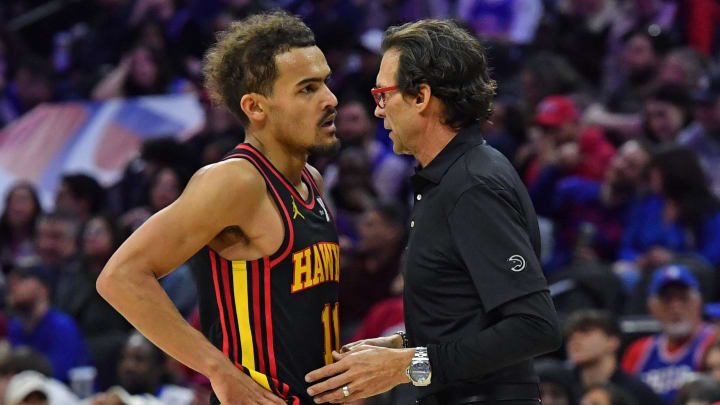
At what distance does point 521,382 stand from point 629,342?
3992 mm

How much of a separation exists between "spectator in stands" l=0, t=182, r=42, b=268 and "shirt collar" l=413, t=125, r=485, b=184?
6.64m

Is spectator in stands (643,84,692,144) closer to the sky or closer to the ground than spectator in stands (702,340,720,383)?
closer to the sky

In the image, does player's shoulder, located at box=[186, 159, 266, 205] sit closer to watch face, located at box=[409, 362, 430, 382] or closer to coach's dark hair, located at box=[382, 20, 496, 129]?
coach's dark hair, located at box=[382, 20, 496, 129]

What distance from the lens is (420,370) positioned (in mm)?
3527

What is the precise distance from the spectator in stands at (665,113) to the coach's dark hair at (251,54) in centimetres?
528

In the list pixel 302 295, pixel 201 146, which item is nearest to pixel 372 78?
pixel 201 146

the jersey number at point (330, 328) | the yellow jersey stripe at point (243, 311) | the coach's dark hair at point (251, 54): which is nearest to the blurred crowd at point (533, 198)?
the jersey number at point (330, 328)

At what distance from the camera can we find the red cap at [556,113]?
886cm

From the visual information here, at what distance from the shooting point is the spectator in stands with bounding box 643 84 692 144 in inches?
346

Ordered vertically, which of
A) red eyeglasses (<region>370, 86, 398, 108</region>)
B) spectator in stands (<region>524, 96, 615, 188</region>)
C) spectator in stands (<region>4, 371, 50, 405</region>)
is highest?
red eyeglasses (<region>370, 86, 398, 108</region>)

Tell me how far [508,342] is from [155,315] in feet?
3.46

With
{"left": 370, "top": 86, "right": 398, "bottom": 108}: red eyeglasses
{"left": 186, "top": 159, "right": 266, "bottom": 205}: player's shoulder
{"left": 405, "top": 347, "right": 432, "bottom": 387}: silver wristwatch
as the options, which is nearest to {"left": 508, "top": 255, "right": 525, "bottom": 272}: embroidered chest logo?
{"left": 405, "top": 347, "right": 432, "bottom": 387}: silver wristwatch

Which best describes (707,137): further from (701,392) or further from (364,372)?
(364,372)

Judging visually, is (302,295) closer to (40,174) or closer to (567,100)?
(567,100)
